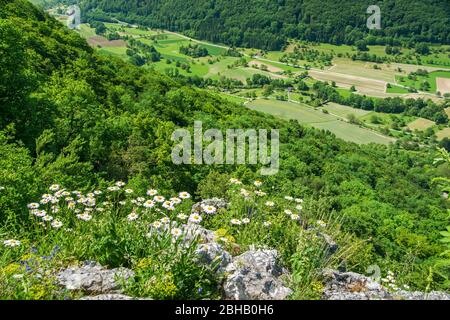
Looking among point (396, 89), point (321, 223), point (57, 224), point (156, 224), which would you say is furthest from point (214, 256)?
point (396, 89)

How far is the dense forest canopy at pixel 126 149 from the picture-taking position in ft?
48.5

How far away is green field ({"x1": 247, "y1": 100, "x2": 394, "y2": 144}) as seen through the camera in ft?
378

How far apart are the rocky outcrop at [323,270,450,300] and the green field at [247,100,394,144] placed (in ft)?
345

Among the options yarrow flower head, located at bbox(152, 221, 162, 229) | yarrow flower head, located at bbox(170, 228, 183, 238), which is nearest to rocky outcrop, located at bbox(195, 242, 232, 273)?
yarrow flower head, located at bbox(170, 228, 183, 238)

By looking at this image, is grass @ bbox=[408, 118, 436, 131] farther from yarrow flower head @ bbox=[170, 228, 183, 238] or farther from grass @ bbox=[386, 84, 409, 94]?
yarrow flower head @ bbox=[170, 228, 183, 238]

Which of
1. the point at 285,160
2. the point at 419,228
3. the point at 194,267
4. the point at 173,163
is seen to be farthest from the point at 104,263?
the point at 419,228

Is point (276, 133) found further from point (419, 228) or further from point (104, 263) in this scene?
point (104, 263)

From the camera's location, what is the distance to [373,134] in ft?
401

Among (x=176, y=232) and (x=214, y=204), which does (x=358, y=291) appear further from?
(x=214, y=204)

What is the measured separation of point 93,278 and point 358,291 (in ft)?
15.6

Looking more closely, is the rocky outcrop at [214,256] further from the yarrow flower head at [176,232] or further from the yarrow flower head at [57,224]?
the yarrow flower head at [57,224]

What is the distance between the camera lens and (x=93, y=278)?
6.86m

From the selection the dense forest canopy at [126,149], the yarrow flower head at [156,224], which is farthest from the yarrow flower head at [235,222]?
the dense forest canopy at [126,149]

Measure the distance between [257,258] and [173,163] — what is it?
2117 centimetres
